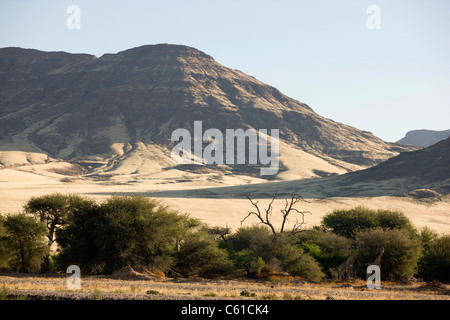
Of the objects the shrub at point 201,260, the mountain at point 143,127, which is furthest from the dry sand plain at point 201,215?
the mountain at point 143,127

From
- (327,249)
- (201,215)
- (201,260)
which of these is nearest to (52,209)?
(201,260)

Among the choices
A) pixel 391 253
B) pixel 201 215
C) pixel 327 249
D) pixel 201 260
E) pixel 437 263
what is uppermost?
pixel 391 253

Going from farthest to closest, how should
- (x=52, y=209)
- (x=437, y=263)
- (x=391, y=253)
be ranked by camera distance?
(x=52, y=209) < (x=437, y=263) < (x=391, y=253)

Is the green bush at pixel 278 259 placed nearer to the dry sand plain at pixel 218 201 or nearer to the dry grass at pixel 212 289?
the dry grass at pixel 212 289

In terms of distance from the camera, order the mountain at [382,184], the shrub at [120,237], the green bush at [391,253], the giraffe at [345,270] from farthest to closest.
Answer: the mountain at [382,184] → the green bush at [391,253] → the giraffe at [345,270] → the shrub at [120,237]

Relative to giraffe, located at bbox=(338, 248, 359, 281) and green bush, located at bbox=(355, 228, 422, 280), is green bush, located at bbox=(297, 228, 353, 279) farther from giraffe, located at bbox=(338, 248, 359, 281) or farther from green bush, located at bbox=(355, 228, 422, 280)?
green bush, located at bbox=(355, 228, 422, 280)

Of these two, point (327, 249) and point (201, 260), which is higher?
point (201, 260)

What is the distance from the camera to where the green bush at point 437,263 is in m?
23.8

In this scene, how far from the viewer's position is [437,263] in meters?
24.2

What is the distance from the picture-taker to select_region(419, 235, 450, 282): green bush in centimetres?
2381

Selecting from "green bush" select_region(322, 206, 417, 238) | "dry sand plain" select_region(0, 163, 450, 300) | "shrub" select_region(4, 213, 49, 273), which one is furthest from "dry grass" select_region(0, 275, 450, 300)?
"green bush" select_region(322, 206, 417, 238)

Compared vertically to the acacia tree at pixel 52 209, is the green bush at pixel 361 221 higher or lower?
lower

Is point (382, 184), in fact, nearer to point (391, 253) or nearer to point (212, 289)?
point (391, 253)
